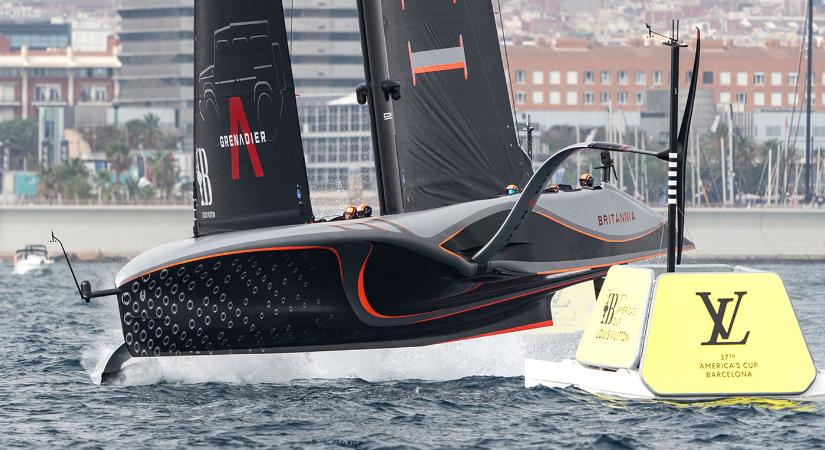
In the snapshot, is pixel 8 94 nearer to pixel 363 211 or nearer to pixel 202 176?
pixel 202 176

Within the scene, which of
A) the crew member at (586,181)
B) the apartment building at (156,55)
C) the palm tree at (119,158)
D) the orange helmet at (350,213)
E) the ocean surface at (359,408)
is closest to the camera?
the ocean surface at (359,408)

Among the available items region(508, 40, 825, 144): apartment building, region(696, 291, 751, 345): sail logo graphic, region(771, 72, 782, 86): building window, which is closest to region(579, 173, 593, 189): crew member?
region(696, 291, 751, 345): sail logo graphic

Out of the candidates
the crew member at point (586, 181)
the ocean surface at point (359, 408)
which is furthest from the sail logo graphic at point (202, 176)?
the crew member at point (586, 181)

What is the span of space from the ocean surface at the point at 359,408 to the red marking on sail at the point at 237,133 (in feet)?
7.16

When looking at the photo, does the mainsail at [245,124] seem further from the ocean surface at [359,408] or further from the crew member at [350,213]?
the ocean surface at [359,408]

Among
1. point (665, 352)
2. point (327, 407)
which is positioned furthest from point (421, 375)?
point (665, 352)

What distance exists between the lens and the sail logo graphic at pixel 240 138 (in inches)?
646

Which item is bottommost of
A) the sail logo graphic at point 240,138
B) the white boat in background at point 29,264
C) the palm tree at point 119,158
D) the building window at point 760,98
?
the white boat in background at point 29,264

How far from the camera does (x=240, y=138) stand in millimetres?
16484

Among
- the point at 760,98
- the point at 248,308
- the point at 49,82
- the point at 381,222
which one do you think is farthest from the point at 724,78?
the point at 248,308

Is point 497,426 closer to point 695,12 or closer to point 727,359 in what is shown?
point 727,359

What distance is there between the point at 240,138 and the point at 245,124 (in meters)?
0.17

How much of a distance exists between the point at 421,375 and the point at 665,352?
4.07 m

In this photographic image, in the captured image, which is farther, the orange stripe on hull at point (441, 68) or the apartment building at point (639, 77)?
the apartment building at point (639, 77)
